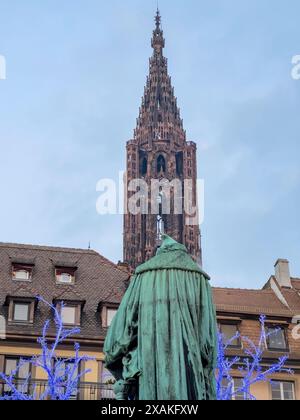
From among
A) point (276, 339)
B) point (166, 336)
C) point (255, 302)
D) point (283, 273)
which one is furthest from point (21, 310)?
point (166, 336)

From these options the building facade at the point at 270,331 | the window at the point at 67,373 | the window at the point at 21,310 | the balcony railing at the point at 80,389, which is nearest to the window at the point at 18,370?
the balcony railing at the point at 80,389

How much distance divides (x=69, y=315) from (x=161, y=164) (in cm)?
8134

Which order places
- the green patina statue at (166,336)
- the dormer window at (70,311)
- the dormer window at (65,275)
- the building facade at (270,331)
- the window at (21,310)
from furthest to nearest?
1. the dormer window at (65,275)
2. the building facade at (270,331)
3. the dormer window at (70,311)
4. the window at (21,310)
5. the green patina statue at (166,336)

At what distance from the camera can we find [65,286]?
3278cm

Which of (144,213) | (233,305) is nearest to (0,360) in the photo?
(233,305)

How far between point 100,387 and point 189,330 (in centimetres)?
2111

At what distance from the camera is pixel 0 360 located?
29078 millimetres

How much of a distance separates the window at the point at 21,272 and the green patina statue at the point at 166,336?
24696 mm

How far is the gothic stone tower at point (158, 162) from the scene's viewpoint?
339 feet

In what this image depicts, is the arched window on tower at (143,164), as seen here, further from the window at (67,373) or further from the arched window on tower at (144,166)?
the window at (67,373)

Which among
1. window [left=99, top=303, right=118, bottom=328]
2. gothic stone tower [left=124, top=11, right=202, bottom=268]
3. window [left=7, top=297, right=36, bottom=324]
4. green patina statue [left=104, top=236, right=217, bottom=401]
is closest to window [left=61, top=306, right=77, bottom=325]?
window [left=99, top=303, right=118, bottom=328]

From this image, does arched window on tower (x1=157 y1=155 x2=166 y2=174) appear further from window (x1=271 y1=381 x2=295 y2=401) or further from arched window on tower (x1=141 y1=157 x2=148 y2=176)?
window (x1=271 y1=381 x2=295 y2=401)

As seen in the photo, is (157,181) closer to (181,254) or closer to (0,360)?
(0,360)

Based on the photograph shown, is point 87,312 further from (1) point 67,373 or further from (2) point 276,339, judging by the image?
(2) point 276,339
